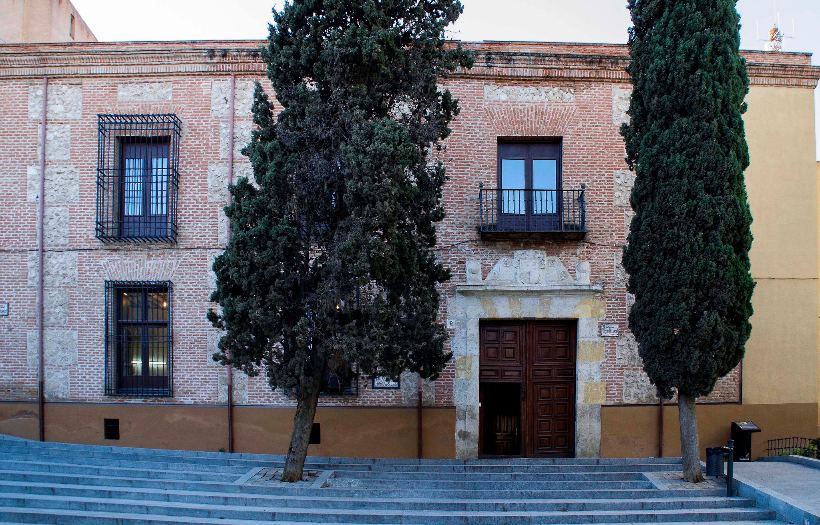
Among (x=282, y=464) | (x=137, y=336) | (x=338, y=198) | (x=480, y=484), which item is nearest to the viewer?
(x=338, y=198)

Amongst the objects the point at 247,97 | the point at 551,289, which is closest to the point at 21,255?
the point at 247,97

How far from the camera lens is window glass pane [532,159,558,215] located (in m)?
10.8

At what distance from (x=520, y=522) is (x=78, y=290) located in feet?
25.4

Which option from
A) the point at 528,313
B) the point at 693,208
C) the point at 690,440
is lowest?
the point at 690,440

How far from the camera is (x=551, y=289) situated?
34.3 ft

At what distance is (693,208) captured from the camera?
8281 mm

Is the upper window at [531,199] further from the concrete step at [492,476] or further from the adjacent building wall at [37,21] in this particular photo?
the adjacent building wall at [37,21]

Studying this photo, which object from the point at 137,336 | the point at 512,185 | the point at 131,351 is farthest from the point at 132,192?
the point at 512,185

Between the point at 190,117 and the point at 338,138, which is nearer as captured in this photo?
the point at 338,138

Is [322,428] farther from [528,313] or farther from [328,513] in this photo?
[528,313]

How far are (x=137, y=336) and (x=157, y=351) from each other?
42cm

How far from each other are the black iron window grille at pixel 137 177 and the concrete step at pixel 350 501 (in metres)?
4.16

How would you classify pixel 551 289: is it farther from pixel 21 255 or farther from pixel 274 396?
pixel 21 255

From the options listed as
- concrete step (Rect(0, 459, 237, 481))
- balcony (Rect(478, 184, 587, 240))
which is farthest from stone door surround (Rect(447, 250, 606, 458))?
concrete step (Rect(0, 459, 237, 481))
